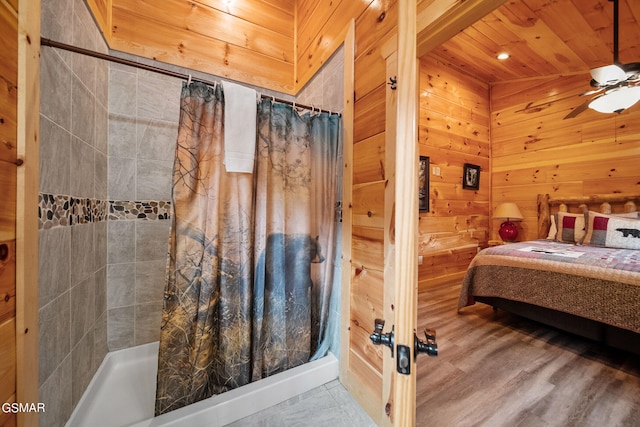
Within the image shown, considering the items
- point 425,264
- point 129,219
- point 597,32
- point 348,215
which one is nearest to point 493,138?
point 597,32

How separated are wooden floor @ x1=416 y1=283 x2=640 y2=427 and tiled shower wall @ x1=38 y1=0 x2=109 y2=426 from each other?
1.71 metres

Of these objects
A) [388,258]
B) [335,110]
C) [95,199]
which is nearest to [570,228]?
[388,258]

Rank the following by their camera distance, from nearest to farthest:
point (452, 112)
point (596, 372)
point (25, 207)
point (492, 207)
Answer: point (25, 207), point (596, 372), point (452, 112), point (492, 207)

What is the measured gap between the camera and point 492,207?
3.70 m

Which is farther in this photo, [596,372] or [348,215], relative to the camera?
[596,372]

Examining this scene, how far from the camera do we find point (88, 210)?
3.84ft

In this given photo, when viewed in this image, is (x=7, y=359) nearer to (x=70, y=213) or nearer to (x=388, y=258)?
(x=70, y=213)

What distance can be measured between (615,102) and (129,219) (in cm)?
416

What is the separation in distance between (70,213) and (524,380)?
2.73 metres

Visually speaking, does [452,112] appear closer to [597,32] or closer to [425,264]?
[597,32]

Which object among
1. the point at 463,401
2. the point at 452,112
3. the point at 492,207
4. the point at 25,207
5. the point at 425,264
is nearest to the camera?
the point at 25,207

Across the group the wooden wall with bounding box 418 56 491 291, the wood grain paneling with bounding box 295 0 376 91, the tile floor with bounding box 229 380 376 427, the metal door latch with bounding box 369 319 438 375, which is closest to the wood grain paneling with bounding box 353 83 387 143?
the wood grain paneling with bounding box 295 0 376 91

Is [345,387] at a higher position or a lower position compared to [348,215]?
lower

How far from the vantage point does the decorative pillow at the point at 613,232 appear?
213cm
